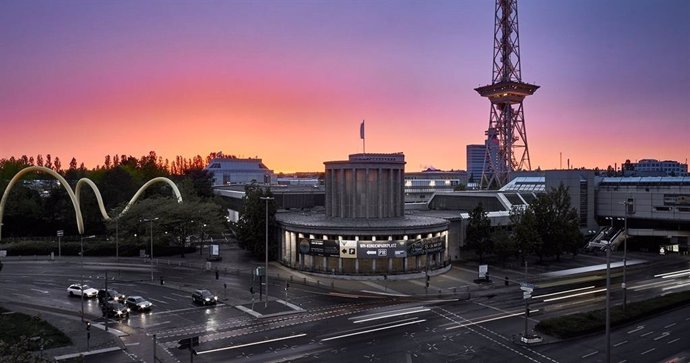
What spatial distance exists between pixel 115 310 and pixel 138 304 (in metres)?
2.83

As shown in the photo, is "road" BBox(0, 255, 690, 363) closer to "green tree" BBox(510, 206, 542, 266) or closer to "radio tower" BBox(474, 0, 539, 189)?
"green tree" BBox(510, 206, 542, 266)

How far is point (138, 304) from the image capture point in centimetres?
5078

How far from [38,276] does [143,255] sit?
15764 millimetres

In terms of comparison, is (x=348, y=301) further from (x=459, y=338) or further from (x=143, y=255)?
(x=143, y=255)

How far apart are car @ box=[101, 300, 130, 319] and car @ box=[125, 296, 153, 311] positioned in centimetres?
145

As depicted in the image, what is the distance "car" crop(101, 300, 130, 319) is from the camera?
4797cm

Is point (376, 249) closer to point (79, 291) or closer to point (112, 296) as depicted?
point (112, 296)

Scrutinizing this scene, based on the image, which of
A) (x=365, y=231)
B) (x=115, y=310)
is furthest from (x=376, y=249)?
(x=115, y=310)

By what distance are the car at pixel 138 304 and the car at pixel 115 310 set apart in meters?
1.45

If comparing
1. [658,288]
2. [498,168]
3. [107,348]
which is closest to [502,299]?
[658,288]

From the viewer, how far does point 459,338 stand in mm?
41625

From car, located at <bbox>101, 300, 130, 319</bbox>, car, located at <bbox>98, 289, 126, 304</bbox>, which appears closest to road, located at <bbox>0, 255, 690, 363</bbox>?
car, located at <bbox>101, 300, 130, 319</bbox>

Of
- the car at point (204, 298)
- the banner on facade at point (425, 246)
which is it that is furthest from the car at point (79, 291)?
the banner on facade at point (425, 246)

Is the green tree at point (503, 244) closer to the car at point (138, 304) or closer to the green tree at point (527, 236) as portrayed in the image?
the green tree at point (527, 236)
